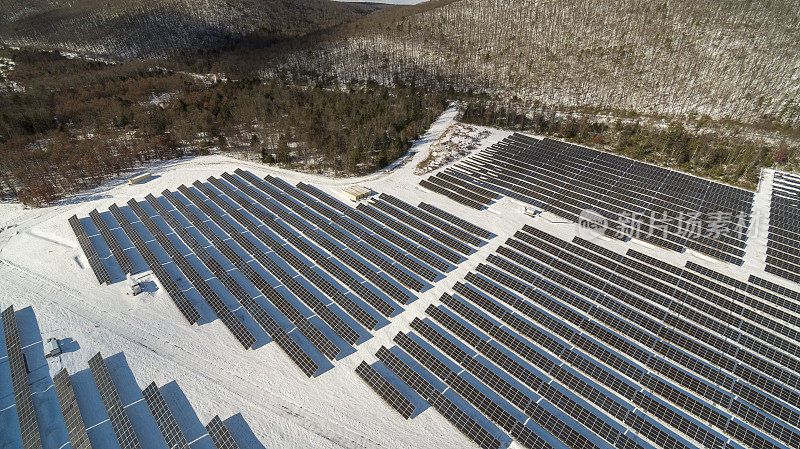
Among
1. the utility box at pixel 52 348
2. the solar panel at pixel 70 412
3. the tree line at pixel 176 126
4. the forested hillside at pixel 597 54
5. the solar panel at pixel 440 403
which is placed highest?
the forested hillside at pixel 597 54

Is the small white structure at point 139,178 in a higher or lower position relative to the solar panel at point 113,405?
higher

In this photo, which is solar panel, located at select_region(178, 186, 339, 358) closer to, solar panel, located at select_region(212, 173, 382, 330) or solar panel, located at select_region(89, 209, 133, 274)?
solar panel, located at select_region(212, 173, 382, 330)

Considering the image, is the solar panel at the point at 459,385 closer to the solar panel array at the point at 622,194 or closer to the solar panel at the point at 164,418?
the solar panel at the point at 164,418

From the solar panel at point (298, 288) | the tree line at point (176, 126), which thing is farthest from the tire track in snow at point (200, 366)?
the tree line at point (176, 126)

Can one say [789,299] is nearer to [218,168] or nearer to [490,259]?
[490,259]

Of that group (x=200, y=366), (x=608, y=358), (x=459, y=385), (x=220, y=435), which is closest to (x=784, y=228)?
(x=608, y=358)

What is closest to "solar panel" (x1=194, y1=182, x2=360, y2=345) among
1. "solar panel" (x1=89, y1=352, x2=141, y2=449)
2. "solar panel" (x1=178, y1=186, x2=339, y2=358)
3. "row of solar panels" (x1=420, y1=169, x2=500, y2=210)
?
"solar panel" (x1=178, y1=186, x2=339, y2=358)

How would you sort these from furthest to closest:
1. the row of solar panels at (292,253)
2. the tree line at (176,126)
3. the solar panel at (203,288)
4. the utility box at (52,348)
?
the tree line at (176,126)
the row of solar panels at (292,253)
the solar panel at (203,288)
the utility box at (52,348)
